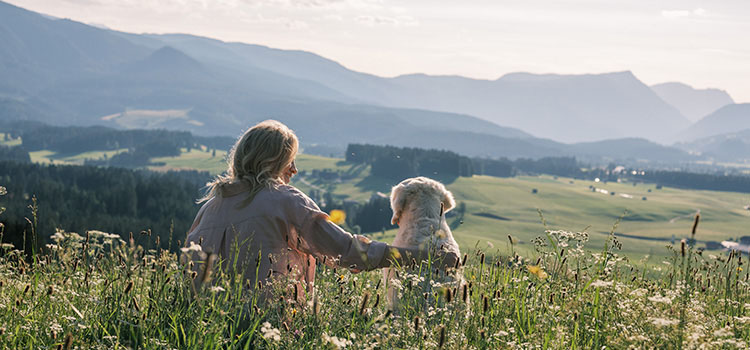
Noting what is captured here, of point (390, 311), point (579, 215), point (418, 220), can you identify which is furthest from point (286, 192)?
point (579, 215)

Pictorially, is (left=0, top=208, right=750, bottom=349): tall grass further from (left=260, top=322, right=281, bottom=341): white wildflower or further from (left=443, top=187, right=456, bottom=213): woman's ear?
(left=443, top=187, right=456, bottom=213): woman's ear

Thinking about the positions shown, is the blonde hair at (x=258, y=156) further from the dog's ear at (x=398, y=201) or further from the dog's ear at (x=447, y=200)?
the dog's ear at (x=447, y=200)

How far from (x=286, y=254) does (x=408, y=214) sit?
7.28 ft

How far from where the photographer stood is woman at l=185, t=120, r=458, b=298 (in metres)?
5.26

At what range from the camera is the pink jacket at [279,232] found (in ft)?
17.2

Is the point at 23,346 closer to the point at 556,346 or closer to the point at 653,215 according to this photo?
the point at 556,346

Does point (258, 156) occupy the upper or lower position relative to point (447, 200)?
upper

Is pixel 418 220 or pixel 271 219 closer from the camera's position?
pixel 271 219

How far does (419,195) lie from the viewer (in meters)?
7.16

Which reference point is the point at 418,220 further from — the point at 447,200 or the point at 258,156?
the point at 258,156

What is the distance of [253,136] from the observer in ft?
17.7

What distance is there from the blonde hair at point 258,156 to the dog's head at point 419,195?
2.16 meters

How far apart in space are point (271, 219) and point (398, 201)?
236 centimetres

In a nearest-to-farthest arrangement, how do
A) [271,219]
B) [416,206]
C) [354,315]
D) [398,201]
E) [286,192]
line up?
[354,315]
[271,219]
[286,192]
[416,206]
[398,201]
